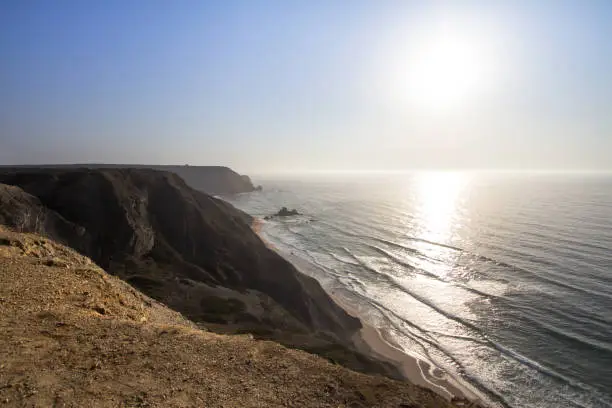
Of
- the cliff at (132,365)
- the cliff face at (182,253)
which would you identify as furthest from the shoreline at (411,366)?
the cliff at (132,365)

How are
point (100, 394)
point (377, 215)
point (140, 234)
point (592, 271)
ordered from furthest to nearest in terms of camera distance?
point (377, 215)
point (592, 271)
point (140, 234)
point (100, 394)

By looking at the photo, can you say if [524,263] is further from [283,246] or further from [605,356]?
[283,246]

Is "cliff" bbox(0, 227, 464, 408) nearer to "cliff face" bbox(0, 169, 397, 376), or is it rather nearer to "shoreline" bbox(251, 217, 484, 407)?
"cliff face" bbox(0, 169, 397, 376)

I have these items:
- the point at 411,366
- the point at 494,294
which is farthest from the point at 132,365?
the point at 494,294

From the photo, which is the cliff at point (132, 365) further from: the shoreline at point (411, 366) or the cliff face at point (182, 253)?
the shoreline at point (411, 366)

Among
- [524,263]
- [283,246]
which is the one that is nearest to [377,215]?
[283,246]

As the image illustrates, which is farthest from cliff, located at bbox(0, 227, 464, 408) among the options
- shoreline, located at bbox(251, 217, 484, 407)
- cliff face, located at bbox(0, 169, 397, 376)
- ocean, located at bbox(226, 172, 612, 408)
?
ocean, located at bbox(226, 172, 612, 408)
